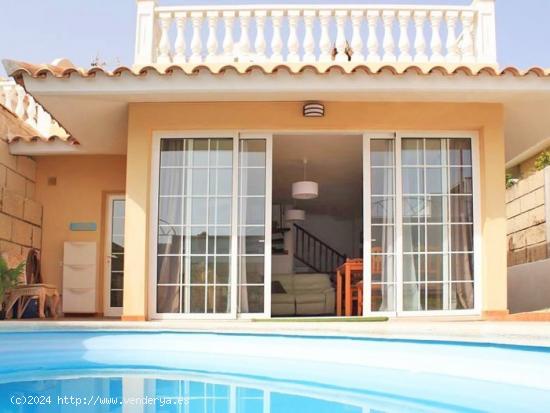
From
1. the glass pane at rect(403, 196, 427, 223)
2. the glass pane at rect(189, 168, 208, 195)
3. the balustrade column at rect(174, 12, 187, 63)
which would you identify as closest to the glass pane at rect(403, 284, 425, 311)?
the glass pane at rect(403, 196, 427, 223)

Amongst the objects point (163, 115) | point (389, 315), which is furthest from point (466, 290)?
point (163, 115)

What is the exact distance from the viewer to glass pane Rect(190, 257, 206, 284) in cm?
769

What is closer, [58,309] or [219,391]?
[219,391]

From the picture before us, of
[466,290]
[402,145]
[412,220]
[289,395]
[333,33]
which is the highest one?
[333,33]

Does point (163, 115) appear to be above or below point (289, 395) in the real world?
above

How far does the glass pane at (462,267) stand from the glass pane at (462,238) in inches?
3.3

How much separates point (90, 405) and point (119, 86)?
436 cm

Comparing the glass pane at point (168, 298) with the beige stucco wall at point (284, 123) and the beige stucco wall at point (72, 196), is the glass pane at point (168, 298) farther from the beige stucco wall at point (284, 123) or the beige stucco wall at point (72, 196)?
the beige stucco wall at point (72, 196)

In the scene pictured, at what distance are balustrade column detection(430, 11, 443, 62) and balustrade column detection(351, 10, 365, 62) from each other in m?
0.87

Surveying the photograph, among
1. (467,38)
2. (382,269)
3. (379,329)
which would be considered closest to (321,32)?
(467,38)

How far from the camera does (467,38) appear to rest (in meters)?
8.03

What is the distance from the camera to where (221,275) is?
25.2 ft

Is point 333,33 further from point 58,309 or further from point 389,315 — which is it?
point 58,309

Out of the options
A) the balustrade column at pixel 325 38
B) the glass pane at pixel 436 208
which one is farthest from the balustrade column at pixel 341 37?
the glass pane at pixel 436 208
